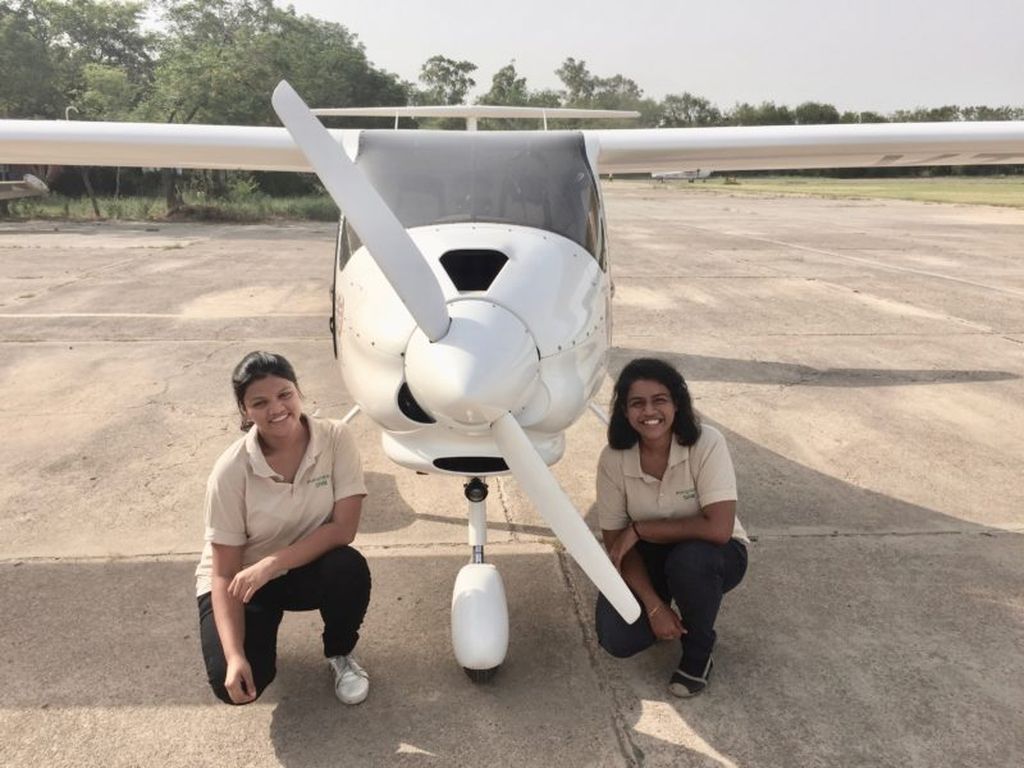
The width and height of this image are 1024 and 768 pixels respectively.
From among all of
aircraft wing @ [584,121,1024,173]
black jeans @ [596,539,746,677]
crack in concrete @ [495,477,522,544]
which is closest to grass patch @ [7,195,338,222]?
aircraft wing @ [584,121,1024,173]

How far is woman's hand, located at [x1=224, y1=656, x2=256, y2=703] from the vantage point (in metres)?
2.30

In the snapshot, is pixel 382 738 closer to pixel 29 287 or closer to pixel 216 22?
pixel 29 287

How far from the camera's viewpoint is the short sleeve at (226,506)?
97.9 inches

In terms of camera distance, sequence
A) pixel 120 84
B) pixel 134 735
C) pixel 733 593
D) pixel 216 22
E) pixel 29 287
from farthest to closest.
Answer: pixel 216 22 < pixel 120 84 < pixel 29 287 < pixel 733 593 < pixel 134 735

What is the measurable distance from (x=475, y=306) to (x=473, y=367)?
0.30 metres

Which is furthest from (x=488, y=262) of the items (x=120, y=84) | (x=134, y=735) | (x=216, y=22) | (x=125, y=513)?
(x=216, y=22)

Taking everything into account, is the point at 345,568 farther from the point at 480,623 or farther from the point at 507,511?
the point at 507,511

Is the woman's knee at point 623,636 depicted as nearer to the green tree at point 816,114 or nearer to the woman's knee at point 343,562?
the woman's knee at point 343,562

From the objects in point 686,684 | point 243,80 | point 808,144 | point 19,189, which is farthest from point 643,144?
point 243,80

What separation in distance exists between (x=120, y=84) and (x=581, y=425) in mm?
29312

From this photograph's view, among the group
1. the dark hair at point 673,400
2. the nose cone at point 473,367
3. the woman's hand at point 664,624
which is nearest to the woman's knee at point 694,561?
the woman's hand at point 664,624

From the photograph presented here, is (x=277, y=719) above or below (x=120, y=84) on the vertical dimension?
below

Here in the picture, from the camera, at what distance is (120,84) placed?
91.6ft

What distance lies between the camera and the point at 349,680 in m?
2.61
